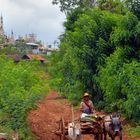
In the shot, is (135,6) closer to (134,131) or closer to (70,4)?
(134,131)

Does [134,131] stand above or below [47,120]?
below

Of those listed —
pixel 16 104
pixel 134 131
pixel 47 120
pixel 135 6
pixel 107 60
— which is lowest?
pixel 134 131

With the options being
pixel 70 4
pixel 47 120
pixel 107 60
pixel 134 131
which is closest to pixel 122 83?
pixel 134 131

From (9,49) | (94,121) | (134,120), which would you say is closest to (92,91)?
(134,120)

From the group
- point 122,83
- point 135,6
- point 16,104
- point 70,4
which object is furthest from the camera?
point 70,4

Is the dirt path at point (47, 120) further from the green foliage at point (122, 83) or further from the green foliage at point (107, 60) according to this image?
the green foliage at point (122, 83)

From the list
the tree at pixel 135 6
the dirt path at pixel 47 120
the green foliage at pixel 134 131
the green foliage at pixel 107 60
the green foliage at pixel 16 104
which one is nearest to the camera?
the green foliage at pixel 16 104

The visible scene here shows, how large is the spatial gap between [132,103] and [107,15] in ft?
25.9

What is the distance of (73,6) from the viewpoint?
42.2 metres

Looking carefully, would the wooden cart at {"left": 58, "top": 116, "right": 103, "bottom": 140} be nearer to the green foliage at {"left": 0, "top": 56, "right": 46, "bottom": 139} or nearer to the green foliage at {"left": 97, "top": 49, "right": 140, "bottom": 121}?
the green foliage at {"left": 0, "top": 56, "right": 46, "bottom": 139}

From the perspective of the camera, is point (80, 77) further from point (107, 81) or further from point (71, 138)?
point (71, 138)

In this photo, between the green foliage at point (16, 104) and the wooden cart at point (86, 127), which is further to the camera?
the green foliage at point (16, 104)

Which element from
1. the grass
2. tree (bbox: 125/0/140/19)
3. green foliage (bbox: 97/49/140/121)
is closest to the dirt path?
the grass

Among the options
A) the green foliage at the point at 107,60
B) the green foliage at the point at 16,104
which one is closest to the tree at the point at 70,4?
the green foliage at the point at 107,60
